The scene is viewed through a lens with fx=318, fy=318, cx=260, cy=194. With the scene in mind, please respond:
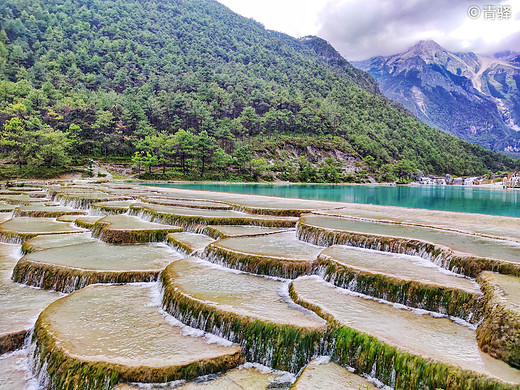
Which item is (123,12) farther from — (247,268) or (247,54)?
(247,268)

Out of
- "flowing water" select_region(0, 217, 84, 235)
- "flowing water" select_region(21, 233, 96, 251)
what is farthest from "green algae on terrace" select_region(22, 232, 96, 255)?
"flowing water" select_region(0, 217, 84, 235)

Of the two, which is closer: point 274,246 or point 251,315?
point 251,315

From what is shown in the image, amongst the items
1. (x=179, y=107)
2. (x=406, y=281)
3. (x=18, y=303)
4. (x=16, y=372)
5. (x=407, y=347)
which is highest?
(x=179, y=107)

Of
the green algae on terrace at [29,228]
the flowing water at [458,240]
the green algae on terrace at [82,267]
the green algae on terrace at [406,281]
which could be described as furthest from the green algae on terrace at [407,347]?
the green algae on terrace at [29,228]

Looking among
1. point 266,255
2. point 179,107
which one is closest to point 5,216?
point 266,255

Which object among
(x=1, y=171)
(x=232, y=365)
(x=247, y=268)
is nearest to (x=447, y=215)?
(x=247, y=268)

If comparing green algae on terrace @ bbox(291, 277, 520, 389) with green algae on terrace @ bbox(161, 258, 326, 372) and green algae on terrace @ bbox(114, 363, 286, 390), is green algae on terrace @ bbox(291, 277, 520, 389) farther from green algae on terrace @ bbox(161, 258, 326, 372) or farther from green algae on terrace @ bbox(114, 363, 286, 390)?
green algae on terrace @ bbox(114, 363, 286, 390)

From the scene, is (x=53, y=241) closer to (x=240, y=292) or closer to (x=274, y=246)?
(x=274, y=246)
